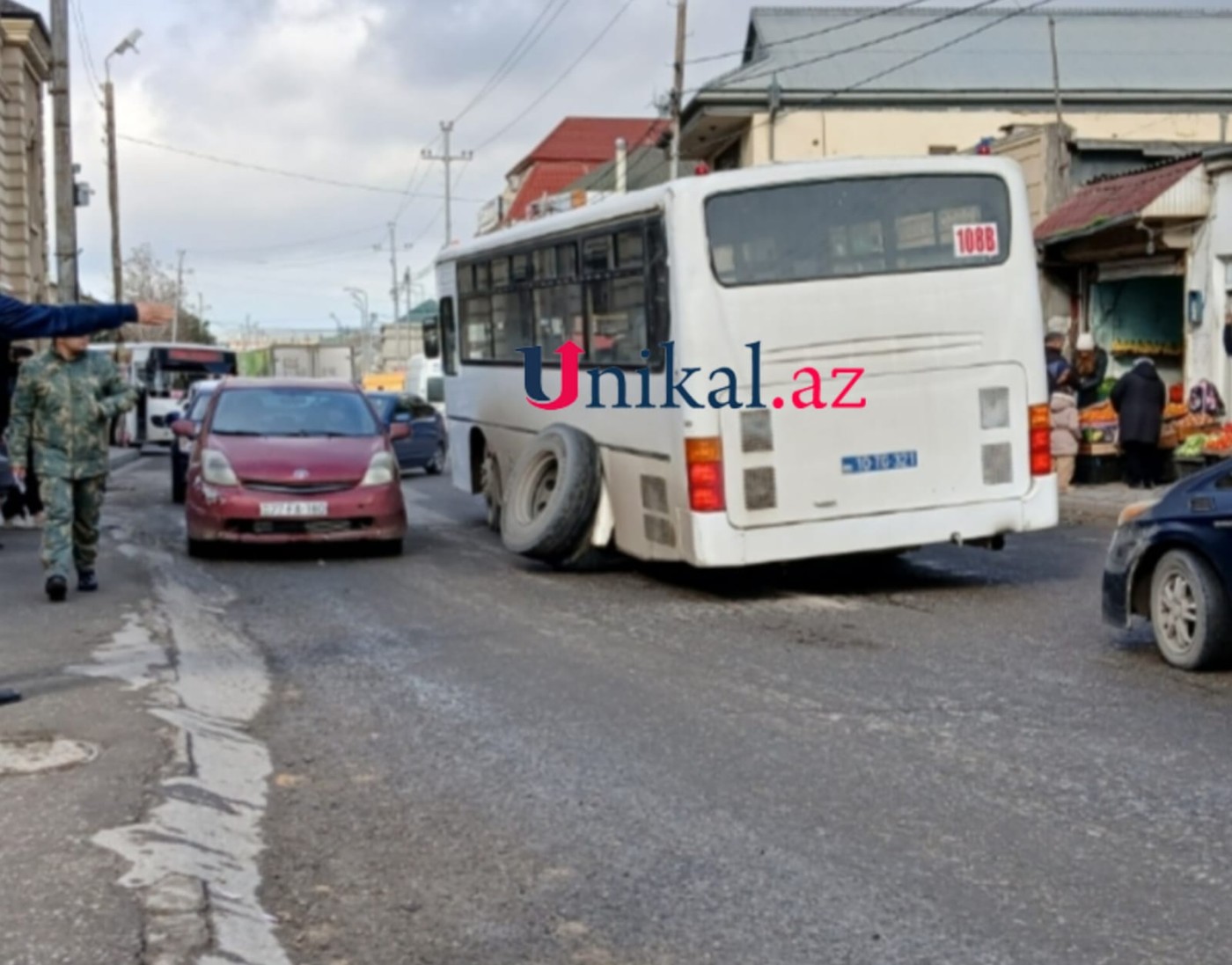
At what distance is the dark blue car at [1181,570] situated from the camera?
338 inches

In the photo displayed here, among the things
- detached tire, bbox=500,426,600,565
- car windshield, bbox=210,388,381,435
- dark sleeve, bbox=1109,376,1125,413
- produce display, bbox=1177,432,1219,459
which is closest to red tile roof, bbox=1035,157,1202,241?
dark sleeve, bbox=1109,376,1125,413

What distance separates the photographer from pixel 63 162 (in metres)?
27.3

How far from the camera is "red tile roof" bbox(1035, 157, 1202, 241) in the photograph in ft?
69.1

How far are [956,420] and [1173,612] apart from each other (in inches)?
121

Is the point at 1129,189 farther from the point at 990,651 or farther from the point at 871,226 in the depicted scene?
the point at 990,651

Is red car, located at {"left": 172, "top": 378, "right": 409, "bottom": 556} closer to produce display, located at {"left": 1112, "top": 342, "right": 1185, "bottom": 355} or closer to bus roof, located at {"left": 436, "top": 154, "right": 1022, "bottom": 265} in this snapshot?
bus roof, located at {"left": 436, "top": 154, "right": 1022, "bottom": 265}

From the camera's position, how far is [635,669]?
29.8 ft

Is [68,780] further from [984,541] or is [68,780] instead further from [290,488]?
[290,488]

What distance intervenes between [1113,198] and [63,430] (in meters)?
16.0

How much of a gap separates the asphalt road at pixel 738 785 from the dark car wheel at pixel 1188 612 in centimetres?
16

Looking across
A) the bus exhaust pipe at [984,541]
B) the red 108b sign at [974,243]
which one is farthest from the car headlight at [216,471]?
the red 108b sign at [974,243]

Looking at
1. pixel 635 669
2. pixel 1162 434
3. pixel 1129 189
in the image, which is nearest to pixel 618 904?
pixel 635 669

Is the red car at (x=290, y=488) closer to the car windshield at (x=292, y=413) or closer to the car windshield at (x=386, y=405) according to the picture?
the car windshield at (x=292, y=413)

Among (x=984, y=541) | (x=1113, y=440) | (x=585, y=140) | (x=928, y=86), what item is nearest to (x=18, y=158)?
(x=928, y=86)
